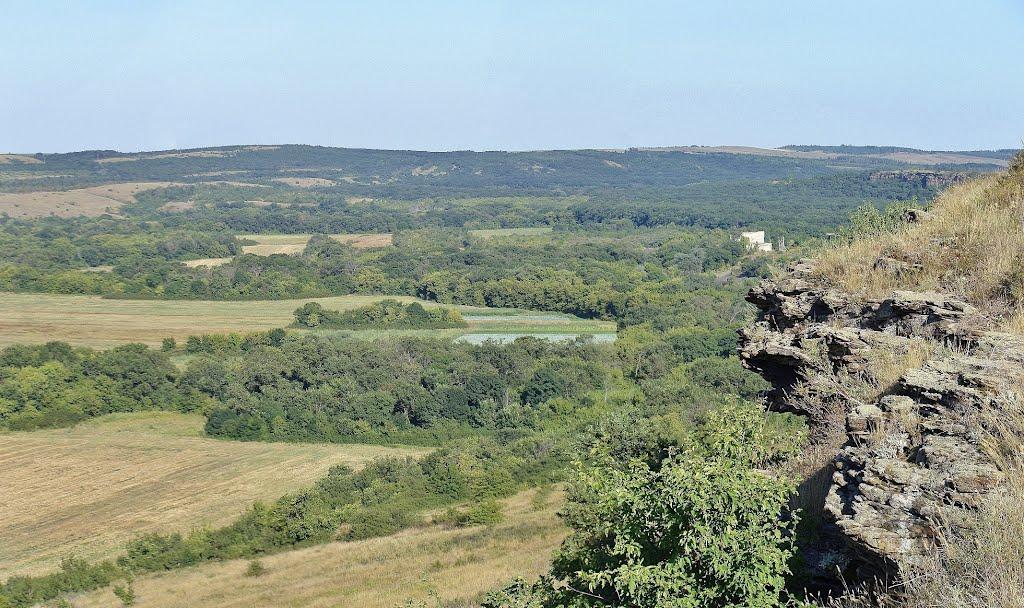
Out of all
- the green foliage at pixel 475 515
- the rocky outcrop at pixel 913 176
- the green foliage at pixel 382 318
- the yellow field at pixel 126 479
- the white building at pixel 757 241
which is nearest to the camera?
the green foliage at pixel 475 515

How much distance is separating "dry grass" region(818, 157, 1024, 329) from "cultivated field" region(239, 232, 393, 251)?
4397 inches

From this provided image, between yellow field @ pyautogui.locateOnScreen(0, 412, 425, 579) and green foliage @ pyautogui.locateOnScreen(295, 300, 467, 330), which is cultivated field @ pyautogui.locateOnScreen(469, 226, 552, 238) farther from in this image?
yellow field @ pyautogui.locateOnScreen(0, 412, 425, 579)

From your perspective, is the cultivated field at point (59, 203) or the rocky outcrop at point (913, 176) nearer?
the rocky outcrop at point (913, 176)

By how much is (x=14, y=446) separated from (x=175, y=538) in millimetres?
19339

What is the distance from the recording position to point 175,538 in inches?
1230

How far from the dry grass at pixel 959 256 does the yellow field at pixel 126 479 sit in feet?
87.7

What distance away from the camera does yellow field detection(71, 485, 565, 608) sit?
77.5ft

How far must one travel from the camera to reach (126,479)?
3928 cm

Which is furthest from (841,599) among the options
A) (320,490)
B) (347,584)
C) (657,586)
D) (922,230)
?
(320,490)

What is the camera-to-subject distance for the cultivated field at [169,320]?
7038 centimetres

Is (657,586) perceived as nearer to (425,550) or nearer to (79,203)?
(425,550)

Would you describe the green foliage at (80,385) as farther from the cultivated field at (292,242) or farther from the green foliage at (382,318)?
the cultivated field at (292,242)

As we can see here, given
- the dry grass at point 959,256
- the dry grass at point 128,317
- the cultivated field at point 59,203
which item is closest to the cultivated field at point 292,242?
the dry grass at point 128,317

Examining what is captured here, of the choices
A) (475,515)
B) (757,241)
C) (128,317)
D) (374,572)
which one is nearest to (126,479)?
(475,515)
